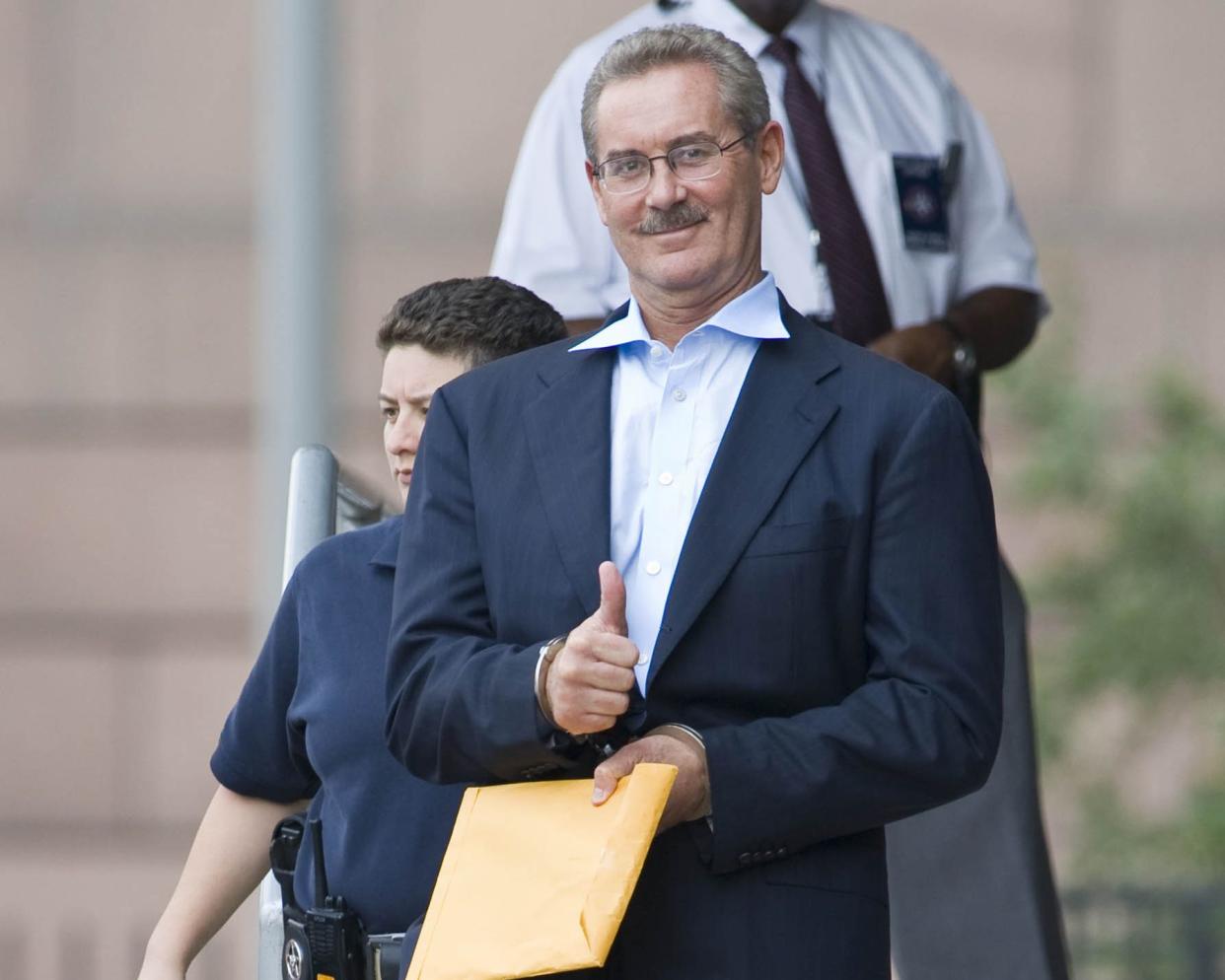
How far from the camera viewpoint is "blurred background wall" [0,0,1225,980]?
7.96 meters

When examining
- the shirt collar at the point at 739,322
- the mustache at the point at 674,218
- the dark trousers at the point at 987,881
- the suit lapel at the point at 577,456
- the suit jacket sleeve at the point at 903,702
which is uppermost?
the mustache at the point at 674,218

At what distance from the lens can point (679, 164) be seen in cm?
229

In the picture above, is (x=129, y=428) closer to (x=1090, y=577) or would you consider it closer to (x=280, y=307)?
(x=280, y=307)

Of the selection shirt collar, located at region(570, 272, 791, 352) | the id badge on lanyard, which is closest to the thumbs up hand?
shirt collar, located at region(570, 272, 791, 352)

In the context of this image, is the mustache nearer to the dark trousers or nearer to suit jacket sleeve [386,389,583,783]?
suit jacket sleeve [386,389,583,783]

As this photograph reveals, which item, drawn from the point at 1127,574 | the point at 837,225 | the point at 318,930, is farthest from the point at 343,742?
the point at 1127,574

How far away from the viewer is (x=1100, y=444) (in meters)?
7.58

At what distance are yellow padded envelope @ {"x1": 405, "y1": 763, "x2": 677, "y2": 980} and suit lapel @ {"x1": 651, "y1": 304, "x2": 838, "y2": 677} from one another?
0.17 meters

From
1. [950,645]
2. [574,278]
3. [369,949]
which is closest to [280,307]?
[574,278]

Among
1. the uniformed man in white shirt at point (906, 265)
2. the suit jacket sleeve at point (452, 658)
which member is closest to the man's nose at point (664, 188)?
the suit jacket sleeve at point (452, 658)

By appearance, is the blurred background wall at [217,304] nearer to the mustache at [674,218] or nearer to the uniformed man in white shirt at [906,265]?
the uniformed man in white shirt at [906,265]

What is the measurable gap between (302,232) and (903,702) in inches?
149

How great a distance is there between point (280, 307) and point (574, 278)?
2343 millimetres

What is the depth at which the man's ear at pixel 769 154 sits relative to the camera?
2.37 metres
